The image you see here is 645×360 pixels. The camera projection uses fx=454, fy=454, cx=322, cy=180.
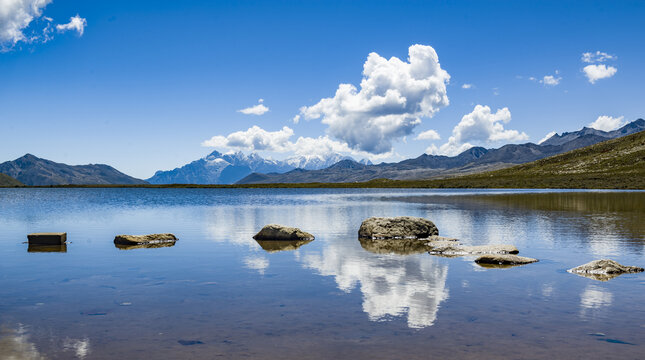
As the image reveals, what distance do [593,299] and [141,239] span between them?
2799 centimetres

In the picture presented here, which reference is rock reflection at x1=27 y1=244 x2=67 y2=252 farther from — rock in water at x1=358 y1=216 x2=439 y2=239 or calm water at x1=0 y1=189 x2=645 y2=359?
rock in water at x1=358 y1=216 x2=439 y2=239

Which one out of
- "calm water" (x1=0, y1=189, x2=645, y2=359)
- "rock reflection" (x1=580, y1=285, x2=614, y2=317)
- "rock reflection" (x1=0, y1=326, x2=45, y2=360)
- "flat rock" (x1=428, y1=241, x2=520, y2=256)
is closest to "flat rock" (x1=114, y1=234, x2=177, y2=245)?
"calm water" (x1=0, y1=189, x2=645, y2=359)

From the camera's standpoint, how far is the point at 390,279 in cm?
1969

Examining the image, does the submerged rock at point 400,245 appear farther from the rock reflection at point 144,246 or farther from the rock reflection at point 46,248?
the rock reflection at point 46,248

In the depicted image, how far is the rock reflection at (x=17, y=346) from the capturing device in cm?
1105

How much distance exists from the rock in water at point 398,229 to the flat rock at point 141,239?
48.2 ft

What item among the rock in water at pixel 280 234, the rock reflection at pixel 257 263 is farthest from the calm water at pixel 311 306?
the rock in water at pixel 280 234

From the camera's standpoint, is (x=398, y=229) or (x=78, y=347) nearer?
(x=78, y=347)

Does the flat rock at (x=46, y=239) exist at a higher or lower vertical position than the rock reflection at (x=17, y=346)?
higher

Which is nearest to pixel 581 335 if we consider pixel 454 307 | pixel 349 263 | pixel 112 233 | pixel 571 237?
pixel 454 307

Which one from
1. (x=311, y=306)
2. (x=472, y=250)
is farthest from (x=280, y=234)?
(x=311, y=306)

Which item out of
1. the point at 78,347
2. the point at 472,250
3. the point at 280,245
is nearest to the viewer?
the point at 78,347

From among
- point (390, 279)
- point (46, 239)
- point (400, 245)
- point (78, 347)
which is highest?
point (46, 239)

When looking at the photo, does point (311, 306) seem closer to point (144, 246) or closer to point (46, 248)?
point (144, 246)
